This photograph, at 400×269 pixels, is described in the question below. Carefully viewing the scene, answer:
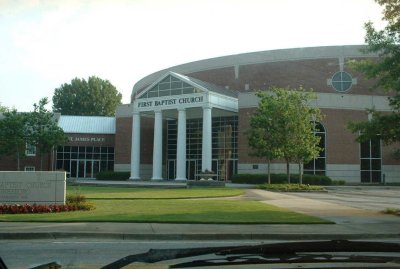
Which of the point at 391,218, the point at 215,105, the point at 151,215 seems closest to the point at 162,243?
the point at 151,215

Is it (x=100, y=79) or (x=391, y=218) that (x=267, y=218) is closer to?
(x=391, y=218)

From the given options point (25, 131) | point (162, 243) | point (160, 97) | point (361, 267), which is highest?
point (160, 97)

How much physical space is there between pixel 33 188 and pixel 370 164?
35.9m

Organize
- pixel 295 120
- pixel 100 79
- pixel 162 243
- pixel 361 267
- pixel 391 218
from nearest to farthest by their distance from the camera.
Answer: pixel 361 267
pixel 162 243
pixel 391 218
pixel 295 120
pixel 100 79

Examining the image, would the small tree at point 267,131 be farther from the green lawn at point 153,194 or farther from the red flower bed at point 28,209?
the red flower bed at point 28,209

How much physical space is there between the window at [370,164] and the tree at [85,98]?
62.5 m

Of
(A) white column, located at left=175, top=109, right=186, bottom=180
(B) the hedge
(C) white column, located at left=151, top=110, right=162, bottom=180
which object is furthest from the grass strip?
(C) white column, located at left=151, top=110, right=162, bottom=180

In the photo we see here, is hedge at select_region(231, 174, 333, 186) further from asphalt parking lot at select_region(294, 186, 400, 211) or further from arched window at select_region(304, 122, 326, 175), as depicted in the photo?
asphalt parking lot at select_region(294, 186, 400, 211)

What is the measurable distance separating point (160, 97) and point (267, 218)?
3281 centimetres

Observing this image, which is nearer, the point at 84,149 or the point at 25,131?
the point at 25,131

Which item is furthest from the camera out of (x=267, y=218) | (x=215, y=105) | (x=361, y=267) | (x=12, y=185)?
(x=215, y=105)

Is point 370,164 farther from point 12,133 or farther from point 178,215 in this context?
point 12,133

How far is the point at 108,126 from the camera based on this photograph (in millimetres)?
60844

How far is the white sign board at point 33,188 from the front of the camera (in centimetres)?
1823
